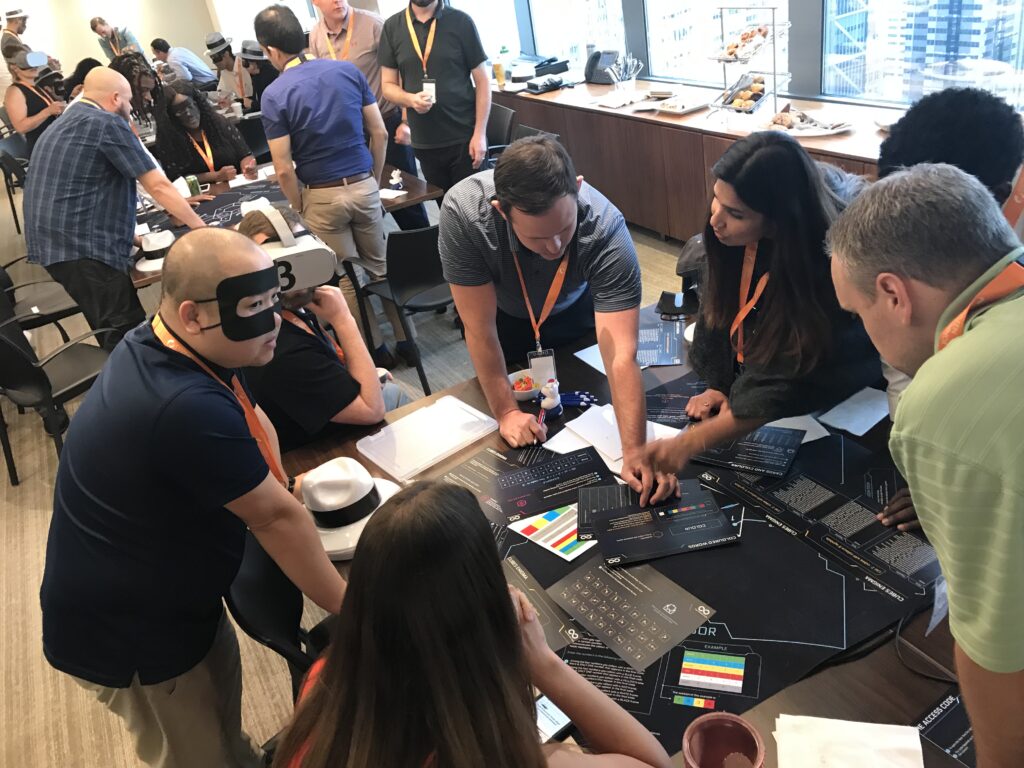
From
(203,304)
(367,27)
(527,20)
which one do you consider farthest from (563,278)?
(527,20)

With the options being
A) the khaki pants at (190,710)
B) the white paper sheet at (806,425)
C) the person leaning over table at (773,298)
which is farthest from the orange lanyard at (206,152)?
the white paper sheet at (806,425)

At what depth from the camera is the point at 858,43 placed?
4203 mm

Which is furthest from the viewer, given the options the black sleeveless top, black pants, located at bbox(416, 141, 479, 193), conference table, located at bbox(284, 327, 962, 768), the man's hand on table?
the black sleeveless top

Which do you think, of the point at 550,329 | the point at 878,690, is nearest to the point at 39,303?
the point at 550,329

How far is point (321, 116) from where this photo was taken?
3893 mm

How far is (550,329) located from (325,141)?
2.14 m

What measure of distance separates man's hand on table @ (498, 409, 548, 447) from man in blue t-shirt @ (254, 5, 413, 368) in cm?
218

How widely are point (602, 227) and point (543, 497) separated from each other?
2.63ft

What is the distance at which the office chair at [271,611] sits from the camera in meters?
1.54

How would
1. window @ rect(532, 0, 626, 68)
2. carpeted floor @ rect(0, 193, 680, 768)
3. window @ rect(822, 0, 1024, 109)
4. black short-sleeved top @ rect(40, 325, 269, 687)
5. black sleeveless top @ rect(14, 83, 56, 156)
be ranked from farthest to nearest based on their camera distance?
black sleeveless top @ rect(14, 83, 56, 156), window @ rect(532, 0, 626, 68), window @ rect(822, 0, 1024, 109), carpeted floor @ rect(0, 193, 680, 768), black short-sleeved top @ rect(40, 325, 269, 687)

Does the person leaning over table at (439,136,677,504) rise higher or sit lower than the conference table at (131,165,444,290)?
higher

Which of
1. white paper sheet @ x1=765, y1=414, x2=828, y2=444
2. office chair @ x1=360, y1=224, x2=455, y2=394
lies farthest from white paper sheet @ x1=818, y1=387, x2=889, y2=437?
office chair @ x1=360, y1=224, x2=455, y2=394

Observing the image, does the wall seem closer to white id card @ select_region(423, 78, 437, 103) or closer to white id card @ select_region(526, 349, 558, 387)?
white id card @ select_region(423, 78, 437, 103)

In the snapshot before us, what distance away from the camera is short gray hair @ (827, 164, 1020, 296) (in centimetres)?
104
